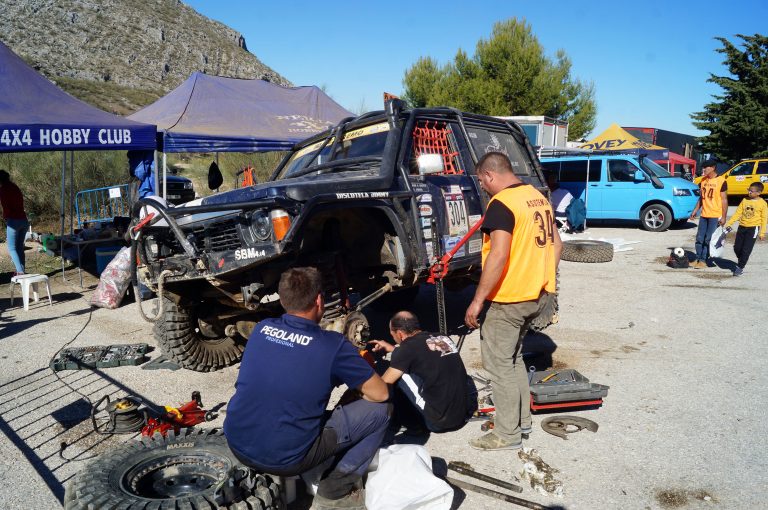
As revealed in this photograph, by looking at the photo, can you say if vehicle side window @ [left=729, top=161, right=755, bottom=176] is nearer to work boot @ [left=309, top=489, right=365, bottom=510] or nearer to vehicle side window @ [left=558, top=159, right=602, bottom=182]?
vehicle side window @ [left=558, top=159, right=602, bottom=182]

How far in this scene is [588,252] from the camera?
10.1 m

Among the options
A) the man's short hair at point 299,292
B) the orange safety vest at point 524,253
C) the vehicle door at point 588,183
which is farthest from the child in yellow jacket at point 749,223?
the man's short hair at point 299,292

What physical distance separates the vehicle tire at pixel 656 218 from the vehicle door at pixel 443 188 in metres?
10.7

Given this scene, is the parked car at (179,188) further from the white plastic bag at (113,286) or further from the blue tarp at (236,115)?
the white plastic bag at (113,286)

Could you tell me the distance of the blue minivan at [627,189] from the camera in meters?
14.1

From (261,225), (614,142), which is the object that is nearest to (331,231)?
(261,225)

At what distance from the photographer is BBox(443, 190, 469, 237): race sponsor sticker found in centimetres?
484

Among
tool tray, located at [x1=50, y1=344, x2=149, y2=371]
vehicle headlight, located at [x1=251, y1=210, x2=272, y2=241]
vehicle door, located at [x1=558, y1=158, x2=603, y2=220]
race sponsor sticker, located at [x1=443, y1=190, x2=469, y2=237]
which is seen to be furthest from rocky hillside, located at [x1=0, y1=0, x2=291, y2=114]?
vehicle headlight, located at [x1=251, y1=210, x2=272, y2=241]

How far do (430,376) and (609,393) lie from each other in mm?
1689

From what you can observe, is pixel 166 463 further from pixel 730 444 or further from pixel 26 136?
pixel 26 136

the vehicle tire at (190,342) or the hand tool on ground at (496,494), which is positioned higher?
the vehicle tire at (190,342)

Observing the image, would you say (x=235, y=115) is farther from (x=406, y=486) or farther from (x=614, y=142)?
(x=614, y=142)

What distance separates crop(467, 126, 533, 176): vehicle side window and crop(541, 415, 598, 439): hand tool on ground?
8.87 feet

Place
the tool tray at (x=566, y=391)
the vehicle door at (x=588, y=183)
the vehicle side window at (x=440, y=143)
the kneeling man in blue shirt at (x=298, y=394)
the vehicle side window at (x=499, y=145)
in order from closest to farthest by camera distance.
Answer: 1. the kneeling man in blue shirt at (x=298, y=394)
2. the tool tray at (x=566, y=391)
3. the vehicle side window at (x=440, y=143)
4. the vehicle side window at (x=499, y=145)
5. the vehicle door at (x=588, y=183)
